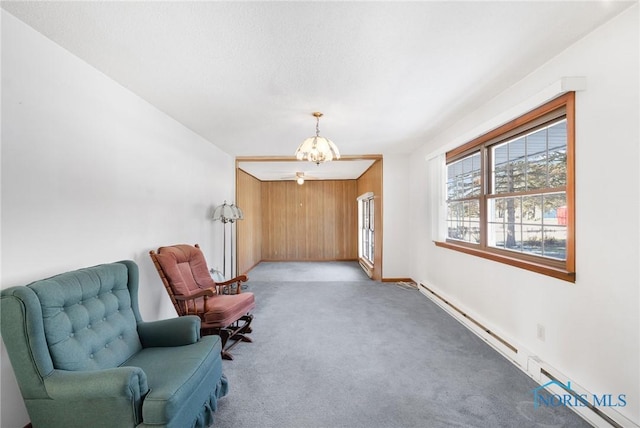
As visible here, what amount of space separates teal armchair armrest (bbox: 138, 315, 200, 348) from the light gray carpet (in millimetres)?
534

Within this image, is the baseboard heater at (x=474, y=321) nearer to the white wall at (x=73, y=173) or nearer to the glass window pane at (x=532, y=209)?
the glass window pane at (x=532, y=209)

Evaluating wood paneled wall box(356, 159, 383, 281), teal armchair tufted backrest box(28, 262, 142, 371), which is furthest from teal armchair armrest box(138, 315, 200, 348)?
wood paneled wall box(356, 159, 383, 281)

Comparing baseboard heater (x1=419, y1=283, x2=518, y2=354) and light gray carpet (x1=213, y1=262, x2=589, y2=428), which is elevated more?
baseboard heater (x1=419, y1=283, x2=518, y2=354)

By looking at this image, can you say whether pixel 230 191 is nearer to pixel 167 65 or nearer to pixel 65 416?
pixel 167 65

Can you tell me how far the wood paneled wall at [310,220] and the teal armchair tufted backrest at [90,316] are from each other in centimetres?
634

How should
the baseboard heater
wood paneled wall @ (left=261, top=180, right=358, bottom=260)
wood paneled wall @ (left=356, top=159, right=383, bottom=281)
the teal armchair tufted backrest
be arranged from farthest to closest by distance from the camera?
wood paneled wall @ (left=261, top=180, right=358, bottom=260) < wood paneled wall @ (left=356, top=159, right=383, bottom=281) < the baseboard heater < the teal armchair tufted backrest

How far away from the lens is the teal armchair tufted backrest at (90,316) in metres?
1.45

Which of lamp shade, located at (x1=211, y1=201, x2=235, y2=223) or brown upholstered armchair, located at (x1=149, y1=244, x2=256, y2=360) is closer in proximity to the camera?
brown upholstered armchair, located at (x1=149, y1=244, x2=256, y2=360)

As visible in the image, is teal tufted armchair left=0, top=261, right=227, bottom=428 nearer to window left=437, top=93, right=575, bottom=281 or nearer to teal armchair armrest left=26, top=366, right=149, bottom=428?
A: teal armchair armrest left=26, top=366, right=149, bottom=428

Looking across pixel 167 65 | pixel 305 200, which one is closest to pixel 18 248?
pixel 167 65

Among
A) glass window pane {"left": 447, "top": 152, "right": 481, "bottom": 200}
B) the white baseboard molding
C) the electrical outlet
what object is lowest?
the white baseboard molding

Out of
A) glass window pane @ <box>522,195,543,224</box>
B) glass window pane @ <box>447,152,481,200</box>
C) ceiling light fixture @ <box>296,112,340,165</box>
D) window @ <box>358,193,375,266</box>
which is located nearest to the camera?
glass window pane @ <box>522,195,543,224</box>

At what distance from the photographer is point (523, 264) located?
2391mm

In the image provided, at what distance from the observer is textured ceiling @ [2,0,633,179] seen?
→ 1568mm
